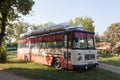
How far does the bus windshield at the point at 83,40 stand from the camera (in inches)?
701

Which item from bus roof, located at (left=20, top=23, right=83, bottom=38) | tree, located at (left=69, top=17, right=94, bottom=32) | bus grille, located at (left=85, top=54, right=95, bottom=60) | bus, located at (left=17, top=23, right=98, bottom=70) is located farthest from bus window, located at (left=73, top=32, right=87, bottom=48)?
tree, located at (left=69, top=17, right=94, bottom=32)

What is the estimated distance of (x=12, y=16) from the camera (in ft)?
92.3

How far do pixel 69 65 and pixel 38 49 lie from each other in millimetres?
5789

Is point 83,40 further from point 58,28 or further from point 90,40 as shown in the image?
point 58,28

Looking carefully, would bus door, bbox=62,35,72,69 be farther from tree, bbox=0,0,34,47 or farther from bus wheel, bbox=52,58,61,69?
tree, bbox=0,0,34,47

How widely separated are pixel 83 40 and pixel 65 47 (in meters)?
1.42

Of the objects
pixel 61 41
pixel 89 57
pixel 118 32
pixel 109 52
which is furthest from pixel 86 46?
pixel 118 32

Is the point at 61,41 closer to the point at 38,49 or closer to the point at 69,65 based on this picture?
the point at 69,65

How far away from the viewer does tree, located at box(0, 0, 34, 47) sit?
24.9m

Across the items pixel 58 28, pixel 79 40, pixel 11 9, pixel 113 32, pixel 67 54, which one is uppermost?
pixel 113 32

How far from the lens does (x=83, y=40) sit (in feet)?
59.8

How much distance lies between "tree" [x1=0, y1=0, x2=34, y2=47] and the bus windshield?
9405 mm

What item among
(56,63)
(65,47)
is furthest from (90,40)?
(56,63)

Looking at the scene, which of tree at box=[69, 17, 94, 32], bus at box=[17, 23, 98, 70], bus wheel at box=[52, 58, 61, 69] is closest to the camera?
bus at box=[17, 23, 98, 70]
